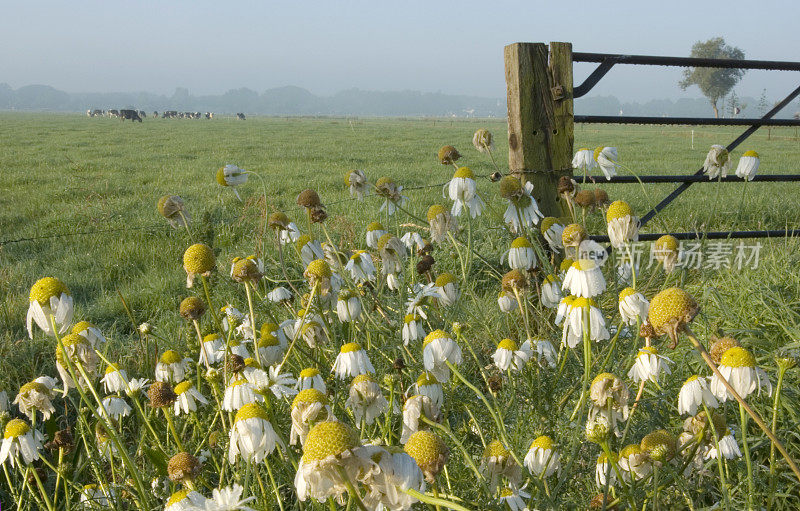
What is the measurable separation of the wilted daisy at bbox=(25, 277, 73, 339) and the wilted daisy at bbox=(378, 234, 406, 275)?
101cm

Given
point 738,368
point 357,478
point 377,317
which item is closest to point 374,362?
point 377,317

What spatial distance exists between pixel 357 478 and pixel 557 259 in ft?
9.03

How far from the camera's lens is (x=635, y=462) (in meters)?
1.30

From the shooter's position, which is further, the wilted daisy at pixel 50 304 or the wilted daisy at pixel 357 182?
the wilted daisy at pixel 357 182

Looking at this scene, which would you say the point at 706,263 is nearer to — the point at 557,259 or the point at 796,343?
the point at 557,259

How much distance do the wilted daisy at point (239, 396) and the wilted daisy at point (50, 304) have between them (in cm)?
38

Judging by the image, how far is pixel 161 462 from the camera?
67.5 inches

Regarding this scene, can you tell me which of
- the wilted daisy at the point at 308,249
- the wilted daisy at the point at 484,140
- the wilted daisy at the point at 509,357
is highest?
the wilted daisy at the point at 484,140

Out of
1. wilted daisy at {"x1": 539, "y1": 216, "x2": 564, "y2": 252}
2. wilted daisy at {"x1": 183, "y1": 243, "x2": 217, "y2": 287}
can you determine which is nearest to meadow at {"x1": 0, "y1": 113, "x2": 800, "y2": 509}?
wilted daisy at {"x1": 539, "y1": 216, "x2": 564, "y2": 252}

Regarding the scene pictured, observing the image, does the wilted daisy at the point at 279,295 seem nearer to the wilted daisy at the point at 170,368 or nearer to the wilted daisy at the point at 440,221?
the wilted daisy at the point at 170,368

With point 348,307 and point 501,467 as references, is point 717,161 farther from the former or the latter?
point 501,467

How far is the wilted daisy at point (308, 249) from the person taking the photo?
2227 millimetres

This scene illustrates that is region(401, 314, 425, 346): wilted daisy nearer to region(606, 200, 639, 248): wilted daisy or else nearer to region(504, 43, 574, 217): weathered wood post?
region(606, 200, 639, 248): wilted daisy

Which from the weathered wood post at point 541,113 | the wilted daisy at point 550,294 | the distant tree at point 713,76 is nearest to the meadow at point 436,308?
the wilted daisy at point 550,294
